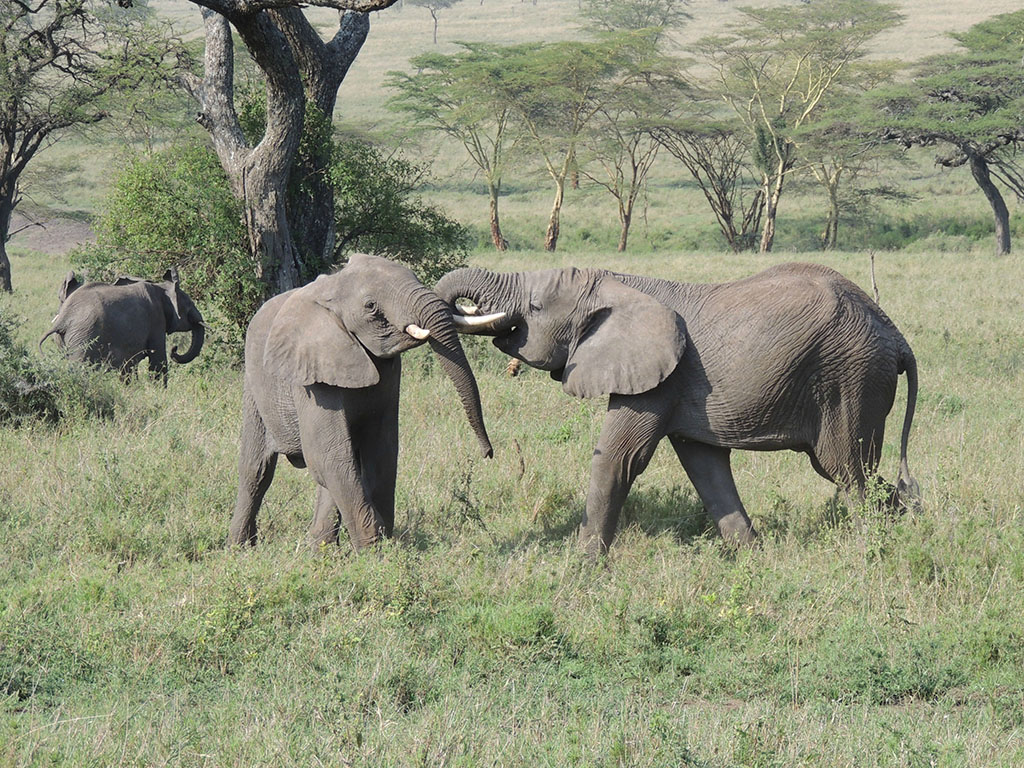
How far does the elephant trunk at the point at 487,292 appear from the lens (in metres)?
6.23

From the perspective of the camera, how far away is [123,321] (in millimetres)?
11586

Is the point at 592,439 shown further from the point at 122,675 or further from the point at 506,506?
the point at 122,675

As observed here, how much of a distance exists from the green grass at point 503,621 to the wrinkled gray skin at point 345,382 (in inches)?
13.9

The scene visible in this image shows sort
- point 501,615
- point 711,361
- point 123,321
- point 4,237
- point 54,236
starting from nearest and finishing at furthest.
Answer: point 501,615, point 711,361, point 123,321, point 4,237, point 54,236

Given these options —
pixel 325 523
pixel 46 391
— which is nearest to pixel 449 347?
pixel 325 523

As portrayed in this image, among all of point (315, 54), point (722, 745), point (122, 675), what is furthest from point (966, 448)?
point (315, 54)

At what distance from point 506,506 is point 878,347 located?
250 cm

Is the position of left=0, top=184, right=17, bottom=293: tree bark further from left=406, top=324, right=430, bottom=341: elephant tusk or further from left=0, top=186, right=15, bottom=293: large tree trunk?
left=406, top=324, right=430, bottom=341: elephant tusk

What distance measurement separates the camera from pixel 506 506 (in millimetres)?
7457

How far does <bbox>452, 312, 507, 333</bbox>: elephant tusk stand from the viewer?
5945 millimetres

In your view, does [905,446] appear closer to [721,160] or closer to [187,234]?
[187,234]

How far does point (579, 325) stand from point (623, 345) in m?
0.31

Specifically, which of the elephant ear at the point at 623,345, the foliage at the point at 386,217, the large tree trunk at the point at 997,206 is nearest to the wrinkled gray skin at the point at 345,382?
the elephant ear at the point at 623,345

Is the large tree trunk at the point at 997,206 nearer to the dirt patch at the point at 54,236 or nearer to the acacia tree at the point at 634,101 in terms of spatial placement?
the acacia tree at the point at 634,101
